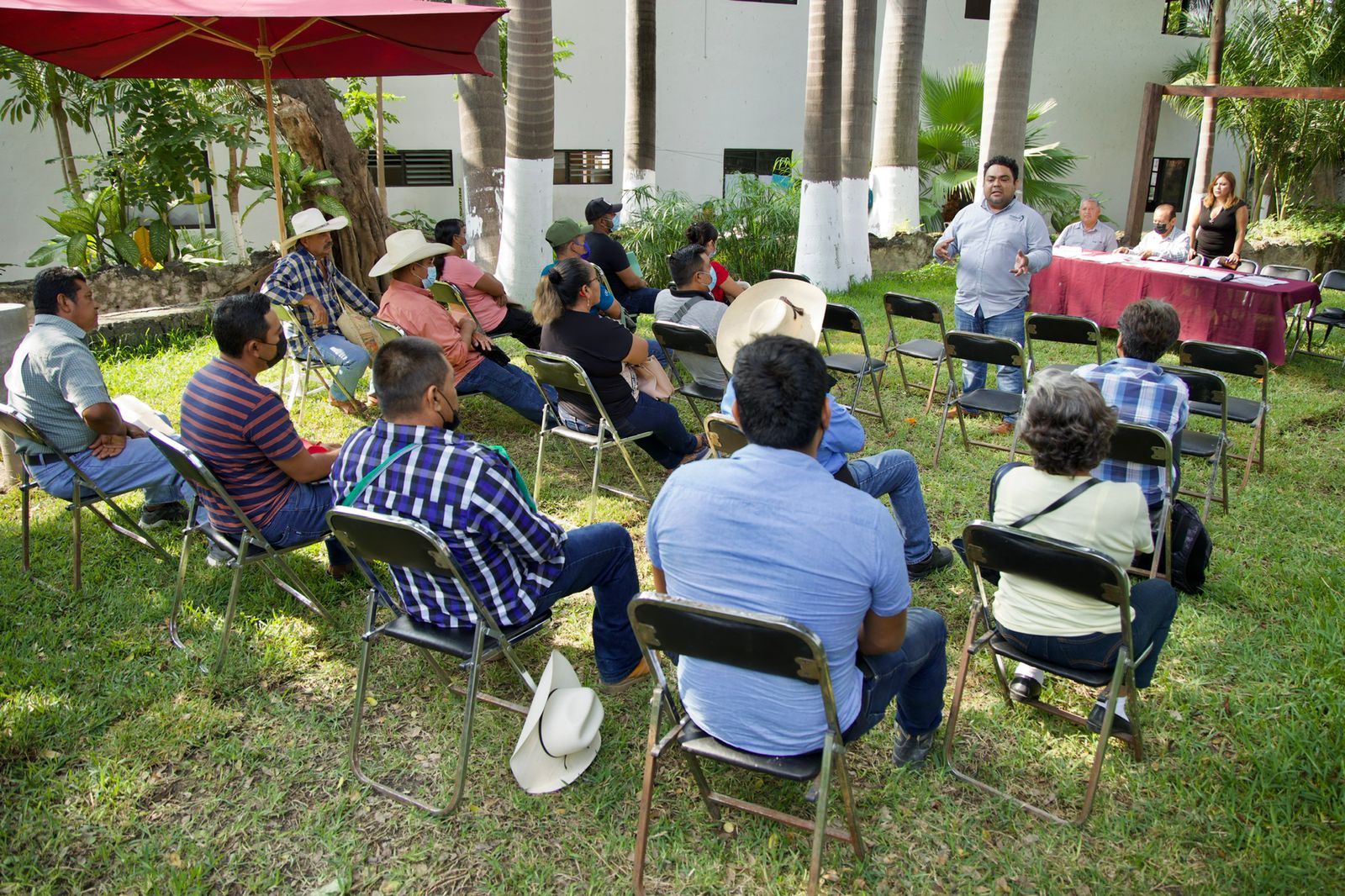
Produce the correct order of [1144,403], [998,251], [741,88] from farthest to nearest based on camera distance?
[741,88]
[998,251]
[1144,403]

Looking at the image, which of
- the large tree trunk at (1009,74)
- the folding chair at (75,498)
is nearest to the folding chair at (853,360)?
the folding chair at (75,498)

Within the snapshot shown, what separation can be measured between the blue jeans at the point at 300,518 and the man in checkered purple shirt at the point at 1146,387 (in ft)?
10.6

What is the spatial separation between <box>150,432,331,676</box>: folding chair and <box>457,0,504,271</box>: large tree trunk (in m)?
5.85

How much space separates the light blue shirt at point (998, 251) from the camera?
6.14 m

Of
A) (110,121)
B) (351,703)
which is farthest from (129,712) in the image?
(110,121)

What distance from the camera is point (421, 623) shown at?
10.0 feet

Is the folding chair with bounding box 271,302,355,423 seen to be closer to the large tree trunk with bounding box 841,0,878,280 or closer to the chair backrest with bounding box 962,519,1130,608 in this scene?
the chair backrest with bounding box 962,519,1130,608

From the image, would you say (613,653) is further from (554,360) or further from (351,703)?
(554,360)

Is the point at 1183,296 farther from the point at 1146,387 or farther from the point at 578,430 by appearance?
the point at 578,430

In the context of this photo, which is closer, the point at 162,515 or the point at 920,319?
the point at 162,515

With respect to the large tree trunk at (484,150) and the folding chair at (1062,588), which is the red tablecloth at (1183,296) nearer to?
the folding chair at (1062,588)

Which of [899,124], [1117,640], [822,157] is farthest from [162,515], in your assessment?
[899,124]

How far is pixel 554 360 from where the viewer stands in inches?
182

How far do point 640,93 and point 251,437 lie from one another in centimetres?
974
